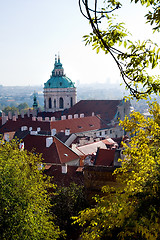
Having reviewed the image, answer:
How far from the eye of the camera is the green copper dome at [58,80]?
7212cm

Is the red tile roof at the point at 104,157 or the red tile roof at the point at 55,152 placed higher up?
the red tile roof at the point at 104,157

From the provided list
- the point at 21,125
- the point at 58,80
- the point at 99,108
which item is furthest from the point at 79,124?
the point at 58,80

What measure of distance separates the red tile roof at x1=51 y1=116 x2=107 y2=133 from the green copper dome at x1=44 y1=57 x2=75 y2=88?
1944cm

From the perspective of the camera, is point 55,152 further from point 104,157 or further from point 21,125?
point 21,125

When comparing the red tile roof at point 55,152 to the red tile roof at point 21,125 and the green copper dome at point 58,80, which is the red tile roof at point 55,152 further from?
the green copper dome at point 58,80

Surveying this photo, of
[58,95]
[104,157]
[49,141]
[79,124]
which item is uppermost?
[104,157]

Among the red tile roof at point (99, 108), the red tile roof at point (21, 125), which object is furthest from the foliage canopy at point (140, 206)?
the red tile roof at point (99, 108)

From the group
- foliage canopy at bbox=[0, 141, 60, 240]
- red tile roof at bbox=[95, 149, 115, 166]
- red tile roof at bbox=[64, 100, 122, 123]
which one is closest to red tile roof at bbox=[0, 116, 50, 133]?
red tile roof at bbox=[64, 100, 122, 123]

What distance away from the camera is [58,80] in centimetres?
7269

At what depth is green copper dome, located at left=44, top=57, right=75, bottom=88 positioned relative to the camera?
72.1 meters

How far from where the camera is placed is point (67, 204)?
55.2 feet

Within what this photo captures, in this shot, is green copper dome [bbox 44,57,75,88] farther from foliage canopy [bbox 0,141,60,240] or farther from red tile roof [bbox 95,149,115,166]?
foliage canopy [bbox 0,141,60,240]

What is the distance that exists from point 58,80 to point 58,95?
3.45 m

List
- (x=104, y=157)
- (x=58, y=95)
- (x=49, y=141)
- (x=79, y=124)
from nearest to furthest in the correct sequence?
(x=104, y=157) → (x=49, y=141) → (x=79, y=124) → (x=58, y=95)
